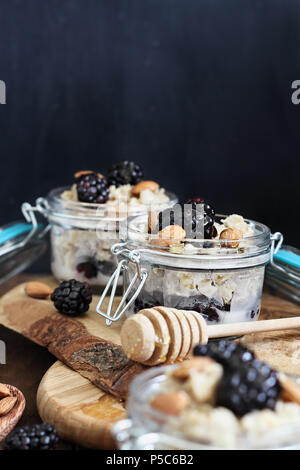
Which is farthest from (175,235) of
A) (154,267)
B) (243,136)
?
(243,136)

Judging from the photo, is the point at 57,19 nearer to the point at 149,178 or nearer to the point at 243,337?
the point at 149,178

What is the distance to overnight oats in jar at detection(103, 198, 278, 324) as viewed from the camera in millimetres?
1732

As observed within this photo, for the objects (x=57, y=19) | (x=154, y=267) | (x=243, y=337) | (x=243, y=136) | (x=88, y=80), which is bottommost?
(x=243, y=337)

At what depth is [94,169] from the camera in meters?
3.29

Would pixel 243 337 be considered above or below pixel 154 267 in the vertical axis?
below

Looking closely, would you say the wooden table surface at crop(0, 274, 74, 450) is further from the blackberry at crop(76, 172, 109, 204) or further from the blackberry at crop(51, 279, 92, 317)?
the blackberry at crop(76, 172, 109, 204)

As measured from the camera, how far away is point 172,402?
1.07m

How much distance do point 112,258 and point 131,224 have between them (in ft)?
1.17

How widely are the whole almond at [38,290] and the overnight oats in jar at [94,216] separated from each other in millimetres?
105

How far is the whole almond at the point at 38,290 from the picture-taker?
88.7 inches

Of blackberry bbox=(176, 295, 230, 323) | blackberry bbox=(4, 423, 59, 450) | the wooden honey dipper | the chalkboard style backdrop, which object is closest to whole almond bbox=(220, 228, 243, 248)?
blackberry bbox=(176, 295, 230, 323)

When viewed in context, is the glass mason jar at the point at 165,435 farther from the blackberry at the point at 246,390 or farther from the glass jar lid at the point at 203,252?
the glass jar lid at the point at 203,252

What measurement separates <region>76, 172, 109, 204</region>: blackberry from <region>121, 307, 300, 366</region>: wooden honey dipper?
0.77m

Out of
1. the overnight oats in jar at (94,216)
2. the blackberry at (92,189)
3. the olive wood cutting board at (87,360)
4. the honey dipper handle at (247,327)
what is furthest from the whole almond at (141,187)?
the honey dipper handle at (247,327)
